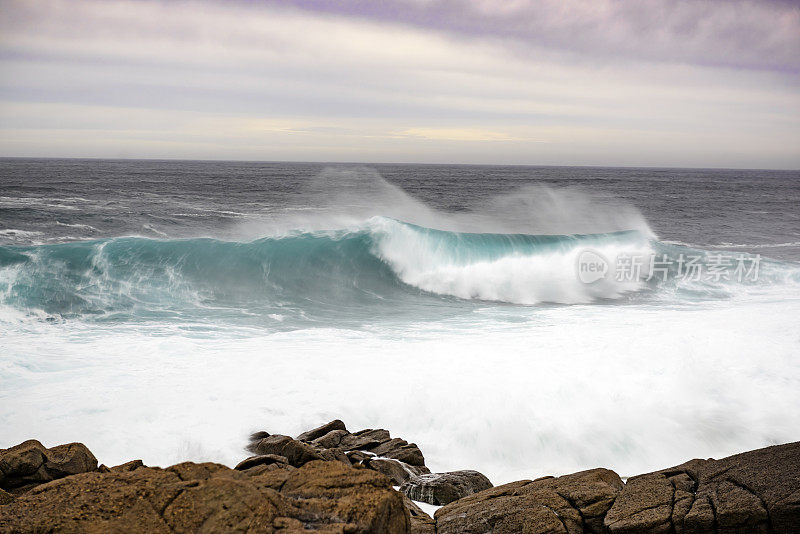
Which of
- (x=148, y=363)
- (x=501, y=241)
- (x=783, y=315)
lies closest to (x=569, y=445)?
(x=148, y=363)

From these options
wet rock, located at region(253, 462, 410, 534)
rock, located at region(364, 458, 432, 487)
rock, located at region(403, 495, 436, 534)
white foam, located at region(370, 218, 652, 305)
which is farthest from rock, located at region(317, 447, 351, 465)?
white foam, located at region(370, 218, 652, 305)

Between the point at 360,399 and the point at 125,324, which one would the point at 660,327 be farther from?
the point at 125,324

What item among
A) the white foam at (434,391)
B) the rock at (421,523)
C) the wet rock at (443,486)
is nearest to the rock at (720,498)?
the rock at (421,523)

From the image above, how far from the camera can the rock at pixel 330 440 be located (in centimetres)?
610

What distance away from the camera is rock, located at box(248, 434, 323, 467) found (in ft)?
17.2

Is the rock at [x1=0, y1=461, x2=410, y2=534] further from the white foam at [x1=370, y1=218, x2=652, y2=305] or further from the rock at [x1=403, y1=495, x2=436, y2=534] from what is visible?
the white foam at [x1=370, y1=218, x2=652, y2=305]

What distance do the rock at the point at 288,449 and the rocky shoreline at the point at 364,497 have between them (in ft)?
0.06

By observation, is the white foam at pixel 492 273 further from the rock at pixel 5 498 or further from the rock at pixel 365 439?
the rock at pixel 5 498

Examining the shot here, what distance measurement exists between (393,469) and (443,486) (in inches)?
23.7

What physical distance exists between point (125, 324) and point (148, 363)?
2.71 metres

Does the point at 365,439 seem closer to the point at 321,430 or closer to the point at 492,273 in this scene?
the point at 321,430

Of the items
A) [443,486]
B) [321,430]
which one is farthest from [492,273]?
[443,486]

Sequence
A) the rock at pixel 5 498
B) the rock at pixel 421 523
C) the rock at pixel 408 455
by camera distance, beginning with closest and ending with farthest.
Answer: the rock at pixel 5 498, the rock at pixel 421 523, the rock at pixel 408 455

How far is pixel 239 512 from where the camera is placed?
8.66 feet
